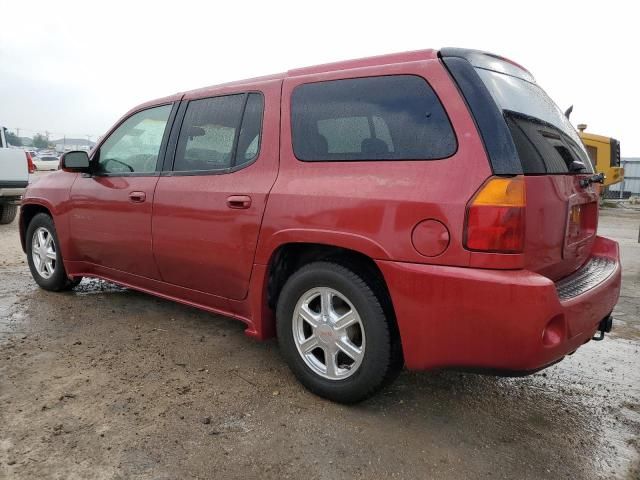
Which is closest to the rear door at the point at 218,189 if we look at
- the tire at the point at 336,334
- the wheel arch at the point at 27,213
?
the tire at the point at 336,334

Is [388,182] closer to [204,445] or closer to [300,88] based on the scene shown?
[300,88]

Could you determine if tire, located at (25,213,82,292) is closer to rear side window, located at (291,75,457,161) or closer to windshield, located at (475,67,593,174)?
rear side window, located at (291,75,457,161)

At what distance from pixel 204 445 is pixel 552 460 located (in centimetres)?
157

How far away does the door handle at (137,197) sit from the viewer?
354cm

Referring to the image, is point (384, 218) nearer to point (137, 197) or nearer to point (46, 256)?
point (137, 197)

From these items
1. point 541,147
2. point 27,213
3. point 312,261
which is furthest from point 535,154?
point 27,213

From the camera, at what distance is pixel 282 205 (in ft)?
8.89

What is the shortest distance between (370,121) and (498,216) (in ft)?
2.68

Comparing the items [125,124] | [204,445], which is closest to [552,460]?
[204,445]

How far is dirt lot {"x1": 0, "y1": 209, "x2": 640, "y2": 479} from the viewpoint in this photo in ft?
7.07

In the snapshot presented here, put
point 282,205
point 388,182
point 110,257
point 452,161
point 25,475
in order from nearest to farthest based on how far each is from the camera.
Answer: point 25,475, point 452,161, point 388,182, point 282,205, point 110,257

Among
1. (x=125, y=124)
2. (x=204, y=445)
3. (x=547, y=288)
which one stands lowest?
(x=204, y=445)

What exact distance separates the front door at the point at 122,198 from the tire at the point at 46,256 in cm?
41

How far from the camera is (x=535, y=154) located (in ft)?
7.42
